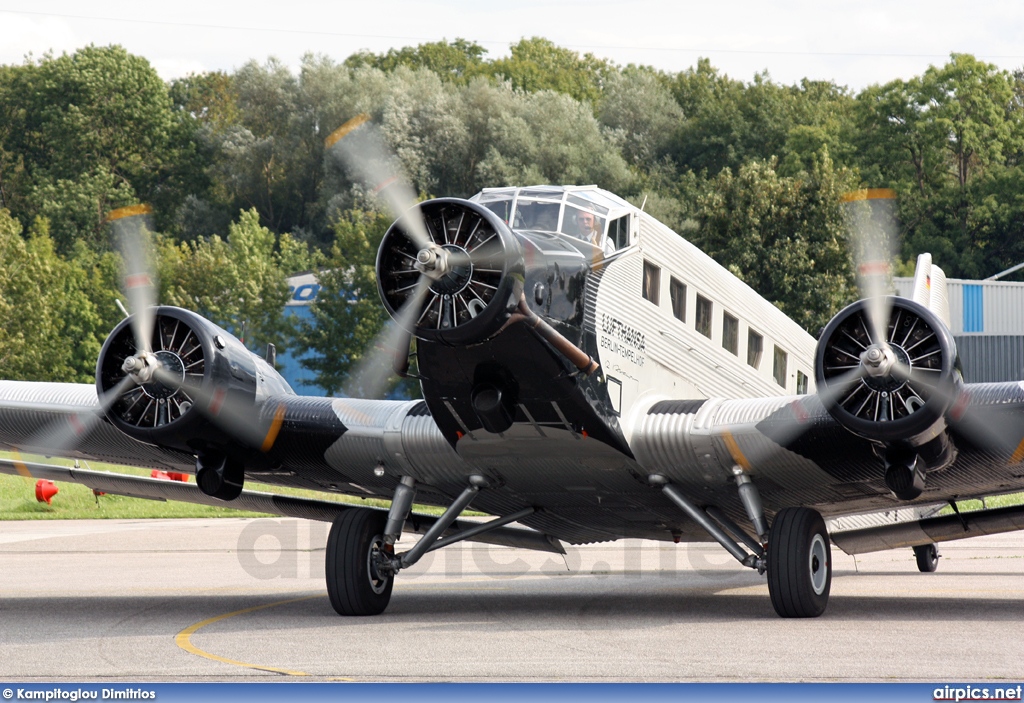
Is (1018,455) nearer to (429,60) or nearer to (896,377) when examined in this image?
(896,377)

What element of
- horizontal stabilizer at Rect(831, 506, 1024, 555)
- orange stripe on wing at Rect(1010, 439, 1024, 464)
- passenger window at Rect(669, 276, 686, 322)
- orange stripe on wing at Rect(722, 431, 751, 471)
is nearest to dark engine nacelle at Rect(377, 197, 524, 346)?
orange stripe on wing at Rect(722, 431, 751, 471)

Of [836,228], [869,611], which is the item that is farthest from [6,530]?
[836,228]

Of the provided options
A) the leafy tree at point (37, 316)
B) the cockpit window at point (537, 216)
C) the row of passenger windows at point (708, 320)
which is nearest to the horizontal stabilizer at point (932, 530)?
the row of passenger windows at point (708, 320)

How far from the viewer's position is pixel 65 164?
8356 centimetres

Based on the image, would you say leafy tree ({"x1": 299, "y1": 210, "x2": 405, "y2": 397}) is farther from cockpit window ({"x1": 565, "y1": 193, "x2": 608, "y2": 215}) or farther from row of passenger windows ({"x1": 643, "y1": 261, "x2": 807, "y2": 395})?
cockpit window ({"x1": 565, "y1": 193, "x2": 608, "y2": 215})

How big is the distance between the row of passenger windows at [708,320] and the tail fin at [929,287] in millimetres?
2554

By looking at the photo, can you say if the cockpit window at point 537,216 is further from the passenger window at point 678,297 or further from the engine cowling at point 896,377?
the engine cowling at point 896,377

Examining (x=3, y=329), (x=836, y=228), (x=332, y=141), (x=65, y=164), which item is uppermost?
(x=65, y=164)

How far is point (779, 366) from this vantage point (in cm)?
1753

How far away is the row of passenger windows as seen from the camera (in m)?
14.3

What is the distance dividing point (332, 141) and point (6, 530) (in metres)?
20.8

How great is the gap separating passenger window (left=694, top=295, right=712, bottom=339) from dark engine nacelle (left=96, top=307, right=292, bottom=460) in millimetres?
5528

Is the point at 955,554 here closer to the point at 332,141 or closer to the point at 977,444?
the point at 977,444

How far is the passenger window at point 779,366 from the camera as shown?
56.9 ft
